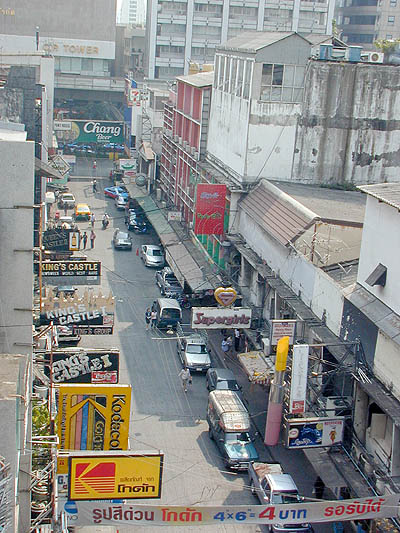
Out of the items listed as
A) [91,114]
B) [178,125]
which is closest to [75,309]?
[178,125]

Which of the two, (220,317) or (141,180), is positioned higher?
(220,317)

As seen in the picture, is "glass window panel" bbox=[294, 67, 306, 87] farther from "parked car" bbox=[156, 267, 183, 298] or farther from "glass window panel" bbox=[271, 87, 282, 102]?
"parked car" bbox=[156, 267, 183, 298]

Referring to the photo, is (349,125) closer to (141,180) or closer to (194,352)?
(194,352)

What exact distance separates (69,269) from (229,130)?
1538 cm

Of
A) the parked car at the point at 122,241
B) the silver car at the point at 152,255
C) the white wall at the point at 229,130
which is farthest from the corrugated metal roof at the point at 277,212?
the parked car at the point at 122,241

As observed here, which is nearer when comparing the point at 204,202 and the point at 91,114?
the point at 204,202

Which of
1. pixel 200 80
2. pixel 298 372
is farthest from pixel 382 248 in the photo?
pixel 200 80

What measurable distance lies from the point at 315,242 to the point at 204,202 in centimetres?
1199

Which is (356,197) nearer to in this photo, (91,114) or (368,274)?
(368,274)

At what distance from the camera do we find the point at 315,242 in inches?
1432

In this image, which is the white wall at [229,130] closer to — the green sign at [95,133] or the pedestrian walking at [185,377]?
the pedestrian walking at [185,377]

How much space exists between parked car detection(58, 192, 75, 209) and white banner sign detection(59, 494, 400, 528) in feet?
185

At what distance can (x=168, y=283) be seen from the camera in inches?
2037

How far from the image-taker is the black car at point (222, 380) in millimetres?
36281
